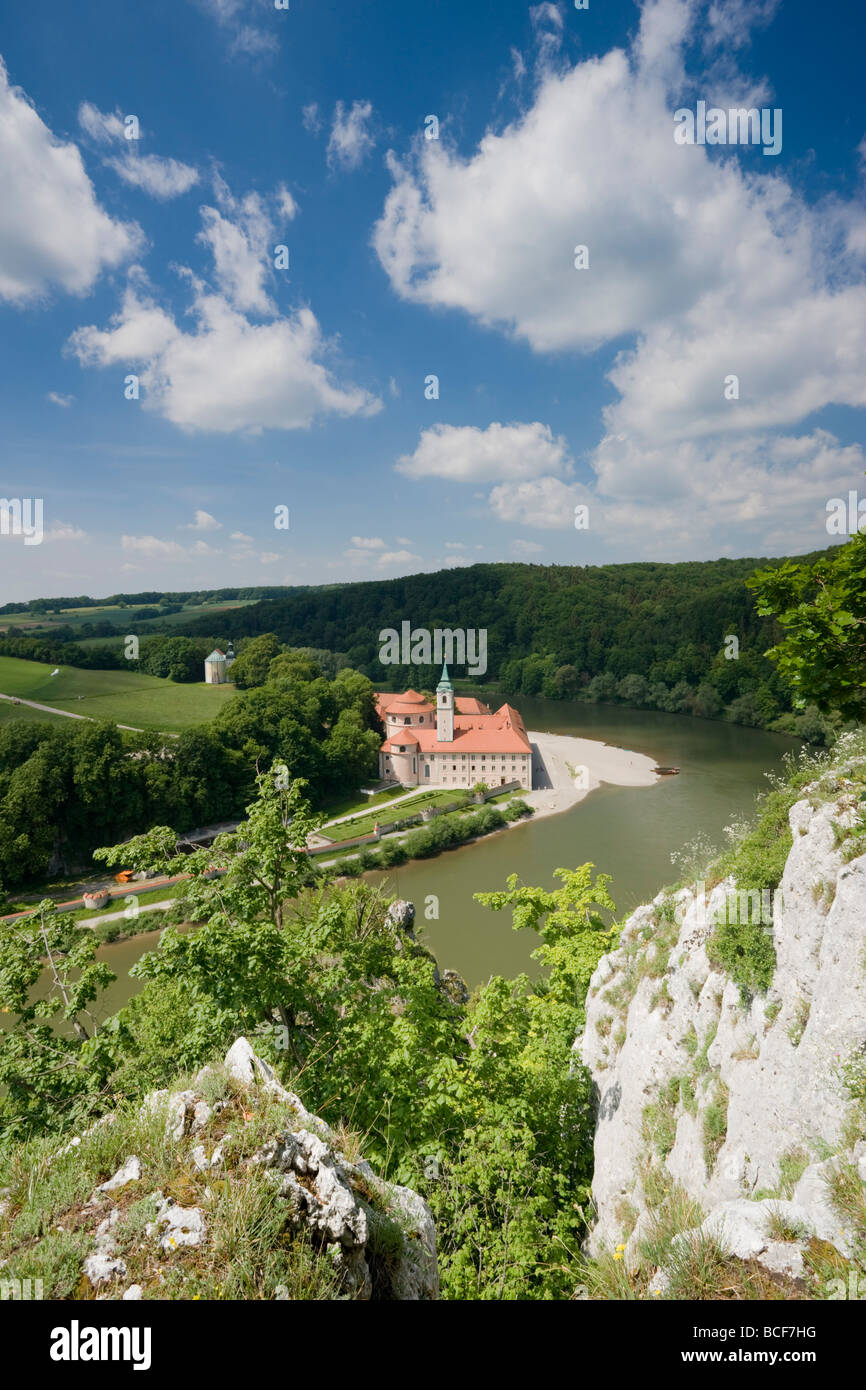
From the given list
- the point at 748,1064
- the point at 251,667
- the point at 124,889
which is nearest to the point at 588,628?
the point at 251,667

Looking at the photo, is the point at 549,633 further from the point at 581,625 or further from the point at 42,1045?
the point at 42,1045

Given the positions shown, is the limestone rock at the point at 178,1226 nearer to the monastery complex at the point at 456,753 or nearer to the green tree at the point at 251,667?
the monastery complex at the point at 456,753

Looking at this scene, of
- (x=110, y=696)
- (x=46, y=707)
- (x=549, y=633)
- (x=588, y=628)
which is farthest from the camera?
(x=549, y=633)

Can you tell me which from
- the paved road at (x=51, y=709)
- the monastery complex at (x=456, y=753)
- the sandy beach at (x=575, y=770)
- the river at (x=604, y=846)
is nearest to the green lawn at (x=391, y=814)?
the monastery complex at (x=456, y=753)

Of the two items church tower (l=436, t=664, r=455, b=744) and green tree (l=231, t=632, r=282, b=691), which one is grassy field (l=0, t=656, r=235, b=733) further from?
church tower (l=436, t=664, r=455, b=744)

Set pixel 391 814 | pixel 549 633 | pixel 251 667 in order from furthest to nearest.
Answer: pixel 549 633 → pixel 251 667 → pixel 391 814
